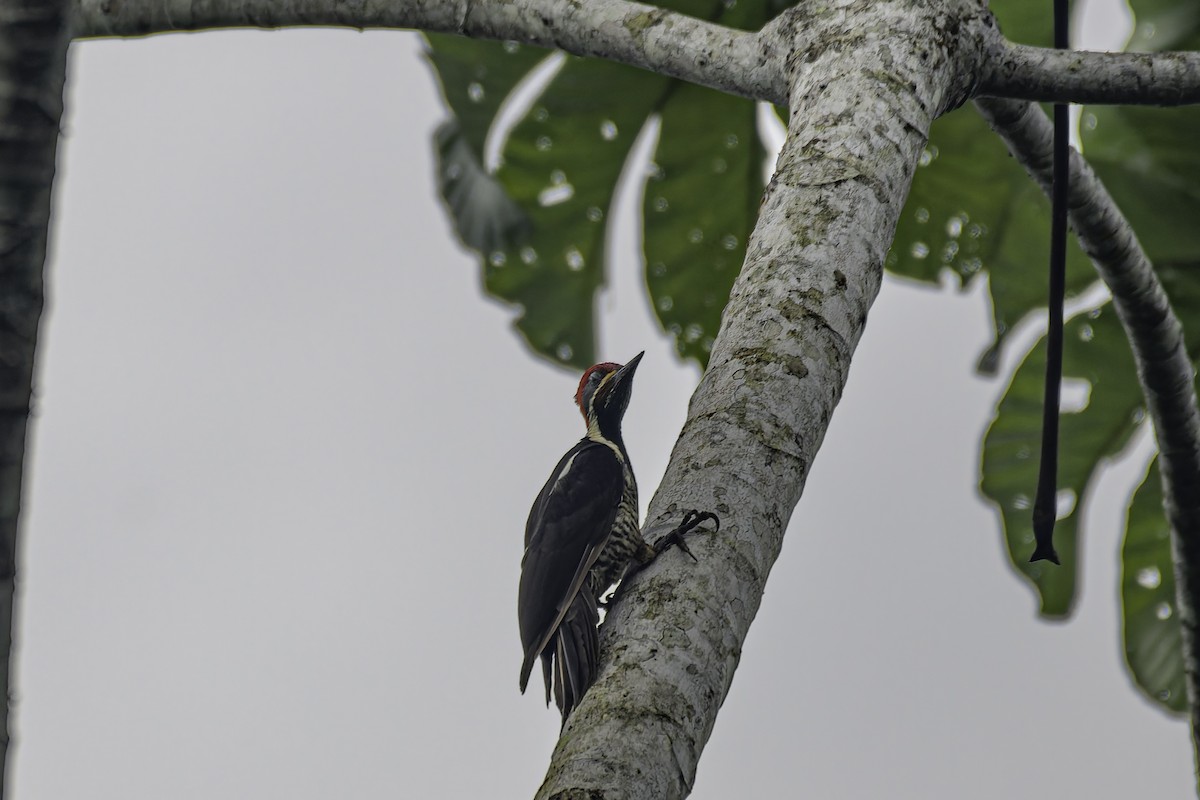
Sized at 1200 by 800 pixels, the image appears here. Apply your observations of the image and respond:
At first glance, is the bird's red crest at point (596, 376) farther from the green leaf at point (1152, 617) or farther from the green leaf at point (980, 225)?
the green leaf at point (1152, 617)

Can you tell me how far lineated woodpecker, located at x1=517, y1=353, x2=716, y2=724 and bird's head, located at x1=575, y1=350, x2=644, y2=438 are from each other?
2.19ft

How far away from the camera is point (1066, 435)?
4.59 m

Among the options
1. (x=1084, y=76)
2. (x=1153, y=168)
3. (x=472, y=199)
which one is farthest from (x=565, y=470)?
(x=1153, y=168)

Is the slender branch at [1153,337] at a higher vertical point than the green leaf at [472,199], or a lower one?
lower

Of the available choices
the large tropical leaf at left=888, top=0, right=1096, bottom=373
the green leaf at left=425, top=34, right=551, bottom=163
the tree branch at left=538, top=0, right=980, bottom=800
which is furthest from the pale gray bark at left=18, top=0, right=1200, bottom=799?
the large tropical leaf at left=888, top=0, right=1096, bottom=373

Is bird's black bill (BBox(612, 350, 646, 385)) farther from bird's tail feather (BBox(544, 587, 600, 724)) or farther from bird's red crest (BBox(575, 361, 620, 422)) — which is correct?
bird's tail feather (BBox(544, 587, 600, 724))

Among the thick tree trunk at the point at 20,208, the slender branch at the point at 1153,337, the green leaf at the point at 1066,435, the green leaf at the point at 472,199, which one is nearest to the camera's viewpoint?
the thick tree trunk at the point at 20,208

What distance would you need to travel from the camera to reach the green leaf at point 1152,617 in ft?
15.1

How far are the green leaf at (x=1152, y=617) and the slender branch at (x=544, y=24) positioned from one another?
3148 millimetres

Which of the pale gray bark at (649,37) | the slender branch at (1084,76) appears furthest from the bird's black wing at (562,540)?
the slender branch at (1084,76)

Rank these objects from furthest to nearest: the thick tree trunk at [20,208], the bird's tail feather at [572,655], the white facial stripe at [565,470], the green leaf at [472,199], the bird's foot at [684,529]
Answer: the green leaf at [472,199] < the white facial stripe at [565,470] < the bird's tail feather at [572,655] < the bird's foot at [684,529] < the thick tree trunk at [20,208]

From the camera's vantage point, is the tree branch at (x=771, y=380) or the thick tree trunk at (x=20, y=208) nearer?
the thick tree trunk at (x=20, y=208)

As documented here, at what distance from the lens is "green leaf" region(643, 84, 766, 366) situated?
460cm

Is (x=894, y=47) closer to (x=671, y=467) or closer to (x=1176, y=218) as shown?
(x=671, y=467)
